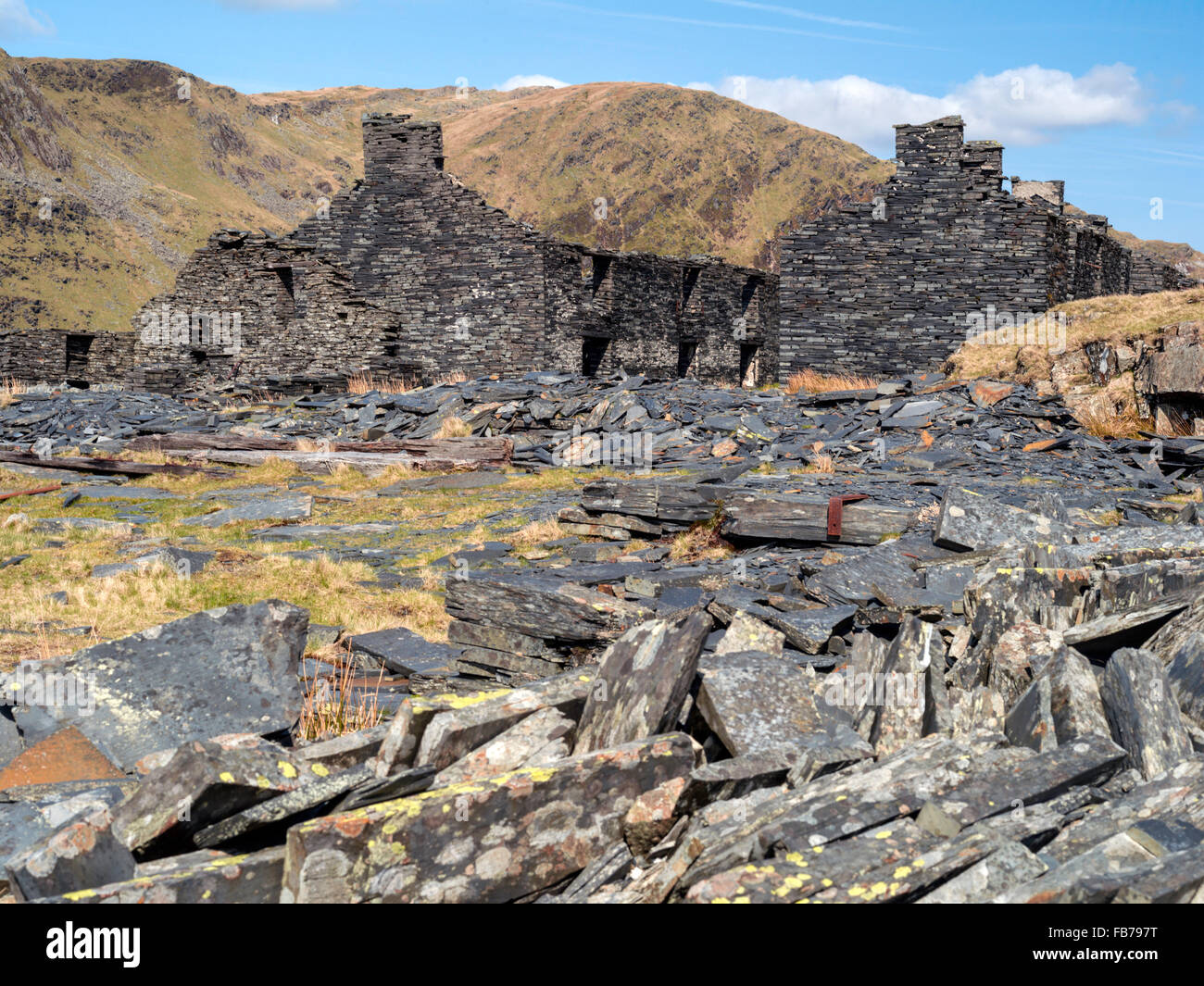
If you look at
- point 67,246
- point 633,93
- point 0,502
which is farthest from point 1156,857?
point 633,93

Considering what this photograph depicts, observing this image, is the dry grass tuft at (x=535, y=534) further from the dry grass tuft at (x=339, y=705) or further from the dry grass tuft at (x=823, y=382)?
the dry grass tuft at (x=823, y=382)

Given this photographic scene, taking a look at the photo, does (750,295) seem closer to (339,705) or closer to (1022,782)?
(339,705)

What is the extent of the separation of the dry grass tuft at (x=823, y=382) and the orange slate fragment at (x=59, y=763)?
16563mm

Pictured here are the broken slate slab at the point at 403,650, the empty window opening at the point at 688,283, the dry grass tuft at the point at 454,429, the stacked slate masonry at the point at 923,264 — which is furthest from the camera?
the empty window opening at the point at 688,283

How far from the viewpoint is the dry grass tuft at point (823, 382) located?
1998 cm

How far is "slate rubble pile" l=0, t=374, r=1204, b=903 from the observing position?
292 centimetres

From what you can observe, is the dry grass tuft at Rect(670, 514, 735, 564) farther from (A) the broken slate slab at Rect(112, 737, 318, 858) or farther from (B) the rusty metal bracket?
(A) the broken slate slab at Rect(112, 737, 318, 858)

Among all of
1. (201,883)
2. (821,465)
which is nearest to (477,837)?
(201,883)

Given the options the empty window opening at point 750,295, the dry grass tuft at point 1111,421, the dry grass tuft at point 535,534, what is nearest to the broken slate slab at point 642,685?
the dry grass tuft at point 535,534

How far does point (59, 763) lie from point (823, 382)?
1802 cm

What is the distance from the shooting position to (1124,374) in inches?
592
